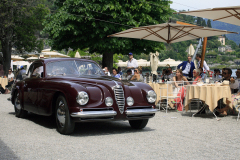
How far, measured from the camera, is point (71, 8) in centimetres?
2112

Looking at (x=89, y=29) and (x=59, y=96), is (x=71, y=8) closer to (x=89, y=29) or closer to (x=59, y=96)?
(x=89, y=29)

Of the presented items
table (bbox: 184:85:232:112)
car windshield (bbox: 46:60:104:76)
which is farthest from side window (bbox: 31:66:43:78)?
table (bbox: 184:85:232:112)

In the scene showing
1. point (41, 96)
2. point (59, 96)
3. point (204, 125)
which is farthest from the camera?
point (204, 125)

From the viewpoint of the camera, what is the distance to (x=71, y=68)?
7715mm

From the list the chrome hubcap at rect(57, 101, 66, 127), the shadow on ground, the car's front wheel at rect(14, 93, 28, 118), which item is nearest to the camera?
the chrome hubcap at rect(57, 101, 66, 127)

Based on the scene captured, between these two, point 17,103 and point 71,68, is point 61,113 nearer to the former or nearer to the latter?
point 71,68

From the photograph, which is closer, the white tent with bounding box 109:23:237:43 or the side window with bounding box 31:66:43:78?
the side window with bounding box 31:66:43:78

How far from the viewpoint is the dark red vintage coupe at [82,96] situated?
20.6ft

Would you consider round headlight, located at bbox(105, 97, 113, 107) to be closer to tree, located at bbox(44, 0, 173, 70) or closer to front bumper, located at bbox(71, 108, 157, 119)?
front bumper, located at bbox(71, 108, 157, 119)

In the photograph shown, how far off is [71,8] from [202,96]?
551 inches

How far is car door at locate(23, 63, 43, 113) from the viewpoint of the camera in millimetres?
7695

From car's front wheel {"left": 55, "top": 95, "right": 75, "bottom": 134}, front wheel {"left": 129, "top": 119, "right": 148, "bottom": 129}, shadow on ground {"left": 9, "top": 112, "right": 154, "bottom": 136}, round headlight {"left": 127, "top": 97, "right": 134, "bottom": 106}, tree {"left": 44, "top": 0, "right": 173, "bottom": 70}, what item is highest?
tree {"left": 44, "top": 0, "right": 173, "bottom": 70}

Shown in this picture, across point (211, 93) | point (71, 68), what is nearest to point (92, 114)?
point (71, 68)

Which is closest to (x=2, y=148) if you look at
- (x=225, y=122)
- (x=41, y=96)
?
(x=41, y=96)
